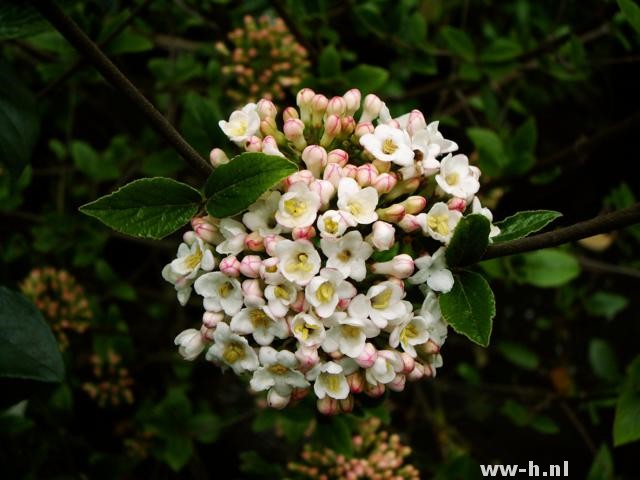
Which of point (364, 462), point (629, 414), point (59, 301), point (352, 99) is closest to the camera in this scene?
point (352, 99)

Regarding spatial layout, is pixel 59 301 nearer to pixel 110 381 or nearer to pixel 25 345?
pixel 110 381

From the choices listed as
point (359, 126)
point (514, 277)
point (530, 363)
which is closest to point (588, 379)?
point (530, 363)

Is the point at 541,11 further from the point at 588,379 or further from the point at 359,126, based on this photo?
the point at 359,126

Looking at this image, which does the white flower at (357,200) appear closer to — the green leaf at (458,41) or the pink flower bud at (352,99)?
the pink flower bud at (352,99)

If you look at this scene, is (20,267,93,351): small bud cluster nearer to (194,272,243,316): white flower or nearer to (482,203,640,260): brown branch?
(194,272,243,316): white flower

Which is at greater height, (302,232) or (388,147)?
(388,147)

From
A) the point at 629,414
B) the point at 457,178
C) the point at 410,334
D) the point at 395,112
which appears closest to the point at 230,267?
the point at 410,334

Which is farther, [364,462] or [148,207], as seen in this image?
[364,462]
